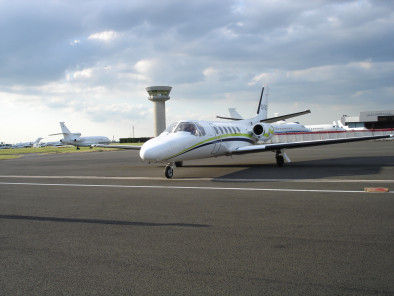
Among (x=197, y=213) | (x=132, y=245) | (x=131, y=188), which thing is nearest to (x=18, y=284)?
(x=132, y=245)

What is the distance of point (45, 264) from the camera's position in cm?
408

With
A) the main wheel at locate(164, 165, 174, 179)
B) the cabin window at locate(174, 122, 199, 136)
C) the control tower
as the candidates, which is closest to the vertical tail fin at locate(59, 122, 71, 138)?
the control tower

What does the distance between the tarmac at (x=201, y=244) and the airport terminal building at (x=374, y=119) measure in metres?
106

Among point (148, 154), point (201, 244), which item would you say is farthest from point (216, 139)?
point (201, 244)

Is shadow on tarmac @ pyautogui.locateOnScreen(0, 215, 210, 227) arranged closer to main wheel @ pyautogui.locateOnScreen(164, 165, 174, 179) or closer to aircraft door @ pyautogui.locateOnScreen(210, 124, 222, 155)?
main wheel @ pyautogui.locateOnScreen(164, 165, 174, 179)

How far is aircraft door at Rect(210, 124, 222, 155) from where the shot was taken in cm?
1568

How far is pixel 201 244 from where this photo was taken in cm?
474

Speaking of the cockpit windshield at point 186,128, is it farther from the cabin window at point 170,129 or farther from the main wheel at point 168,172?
the main wheel at point 168,172

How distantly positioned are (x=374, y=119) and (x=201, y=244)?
113335 millimetres

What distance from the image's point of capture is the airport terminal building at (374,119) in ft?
343

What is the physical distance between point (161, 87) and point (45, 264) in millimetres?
93000

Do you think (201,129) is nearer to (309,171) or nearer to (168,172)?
(168,172)

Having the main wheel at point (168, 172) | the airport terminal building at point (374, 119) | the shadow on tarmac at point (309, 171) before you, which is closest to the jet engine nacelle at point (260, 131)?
the shadow on tarmac at point (309, 171)

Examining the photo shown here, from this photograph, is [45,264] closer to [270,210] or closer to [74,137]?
[270,210]
